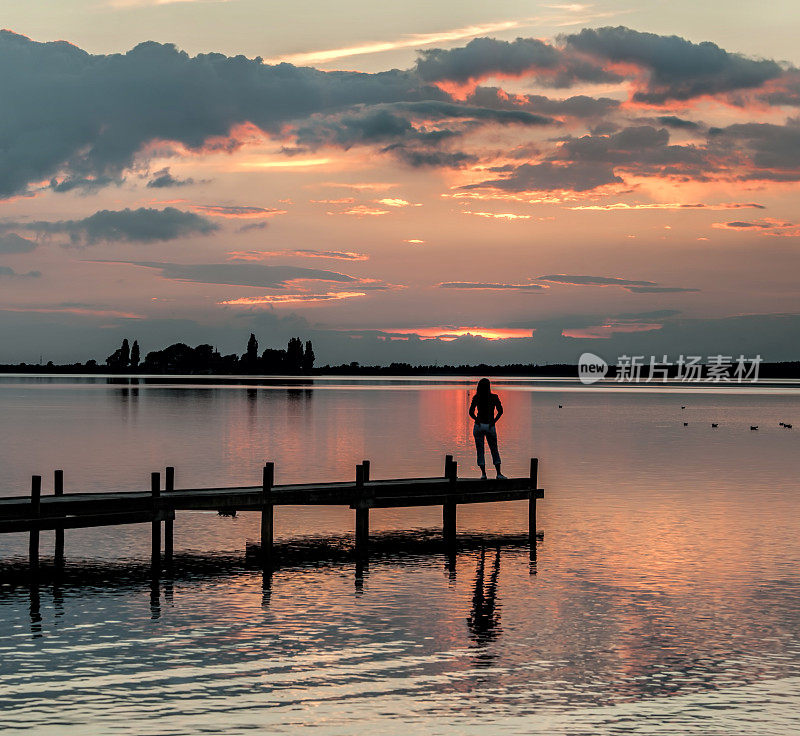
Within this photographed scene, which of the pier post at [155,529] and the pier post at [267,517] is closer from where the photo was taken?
the pier post at [155,529]

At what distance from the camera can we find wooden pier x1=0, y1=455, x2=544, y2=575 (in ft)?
83.6

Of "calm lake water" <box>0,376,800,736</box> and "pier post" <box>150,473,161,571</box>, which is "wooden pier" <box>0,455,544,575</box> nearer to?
"pier post" <box>150,473,161,571</box>

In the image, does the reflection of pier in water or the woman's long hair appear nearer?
the reflection of pier in water

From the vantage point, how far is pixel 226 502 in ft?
91.4

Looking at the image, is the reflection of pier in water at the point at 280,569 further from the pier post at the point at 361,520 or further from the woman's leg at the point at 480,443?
the woman's leg at the point at 480,443

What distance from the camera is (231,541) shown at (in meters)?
31.3

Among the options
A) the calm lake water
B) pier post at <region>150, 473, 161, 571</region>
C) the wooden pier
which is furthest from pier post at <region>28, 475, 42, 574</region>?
pier post at <region>150, 473, 161, 571</region>

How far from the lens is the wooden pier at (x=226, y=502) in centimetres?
Answer: 2547

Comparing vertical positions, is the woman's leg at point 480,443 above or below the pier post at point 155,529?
above

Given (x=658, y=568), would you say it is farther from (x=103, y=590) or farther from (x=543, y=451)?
(x=543, y=451)

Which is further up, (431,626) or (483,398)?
(483,398)

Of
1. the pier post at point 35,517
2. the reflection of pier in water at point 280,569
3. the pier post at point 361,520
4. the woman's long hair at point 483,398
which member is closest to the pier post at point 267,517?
the reflection of pier in water at point 280,569

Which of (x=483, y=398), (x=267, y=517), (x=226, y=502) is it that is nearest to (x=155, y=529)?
(x=226, y=502)

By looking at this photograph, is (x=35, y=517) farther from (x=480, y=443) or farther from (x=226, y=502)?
(x=480, y=443)
